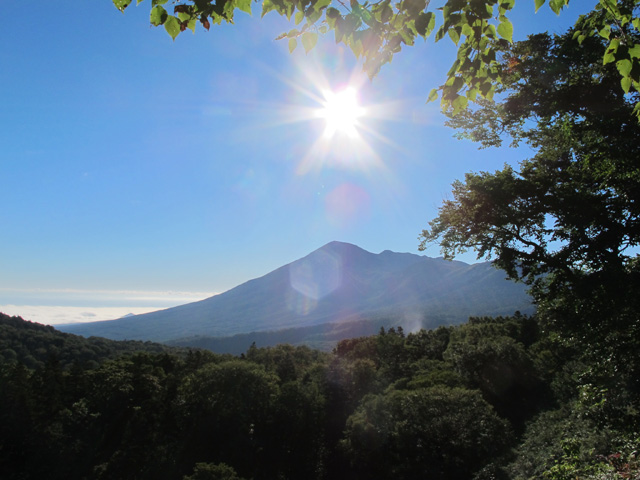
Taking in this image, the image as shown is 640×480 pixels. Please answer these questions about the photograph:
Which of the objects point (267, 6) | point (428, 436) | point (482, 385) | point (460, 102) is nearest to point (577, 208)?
point (460, 102)

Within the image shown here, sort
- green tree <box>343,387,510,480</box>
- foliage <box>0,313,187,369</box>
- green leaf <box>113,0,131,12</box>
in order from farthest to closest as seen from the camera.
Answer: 1. foliage <box>0,313,187,369</box>
2. green tree <box>343,387,510,480</box>
3. green leaf <box>113,0,131,12</box>

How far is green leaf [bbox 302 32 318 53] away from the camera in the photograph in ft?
9.82

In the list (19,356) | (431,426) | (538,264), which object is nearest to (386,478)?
(431,426)

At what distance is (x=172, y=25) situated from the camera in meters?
2.95

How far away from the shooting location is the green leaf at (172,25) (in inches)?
115

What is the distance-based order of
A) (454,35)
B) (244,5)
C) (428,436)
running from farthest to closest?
(428,436) → (454,35) → (244,5)

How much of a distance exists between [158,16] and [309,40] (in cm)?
130

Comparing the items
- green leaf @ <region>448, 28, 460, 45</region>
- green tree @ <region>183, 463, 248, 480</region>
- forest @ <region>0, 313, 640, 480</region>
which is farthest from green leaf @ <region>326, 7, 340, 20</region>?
green tree @ <region>183, 463, 248, 480</region>

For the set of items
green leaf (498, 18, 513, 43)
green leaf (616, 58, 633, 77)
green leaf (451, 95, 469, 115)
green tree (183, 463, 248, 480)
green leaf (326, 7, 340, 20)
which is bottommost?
green tree (183, 463, 248, 480)

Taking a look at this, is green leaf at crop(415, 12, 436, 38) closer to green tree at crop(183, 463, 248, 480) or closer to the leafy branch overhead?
the leafy branch overhead

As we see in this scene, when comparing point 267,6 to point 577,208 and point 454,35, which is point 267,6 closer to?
point 454,35

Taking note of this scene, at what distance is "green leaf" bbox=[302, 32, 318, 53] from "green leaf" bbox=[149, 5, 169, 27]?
1.21 m

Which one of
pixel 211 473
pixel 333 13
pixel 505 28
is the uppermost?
pixel 333 13

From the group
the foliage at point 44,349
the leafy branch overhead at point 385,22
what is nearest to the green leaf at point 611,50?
the leafy branch overhead at point 385,22
